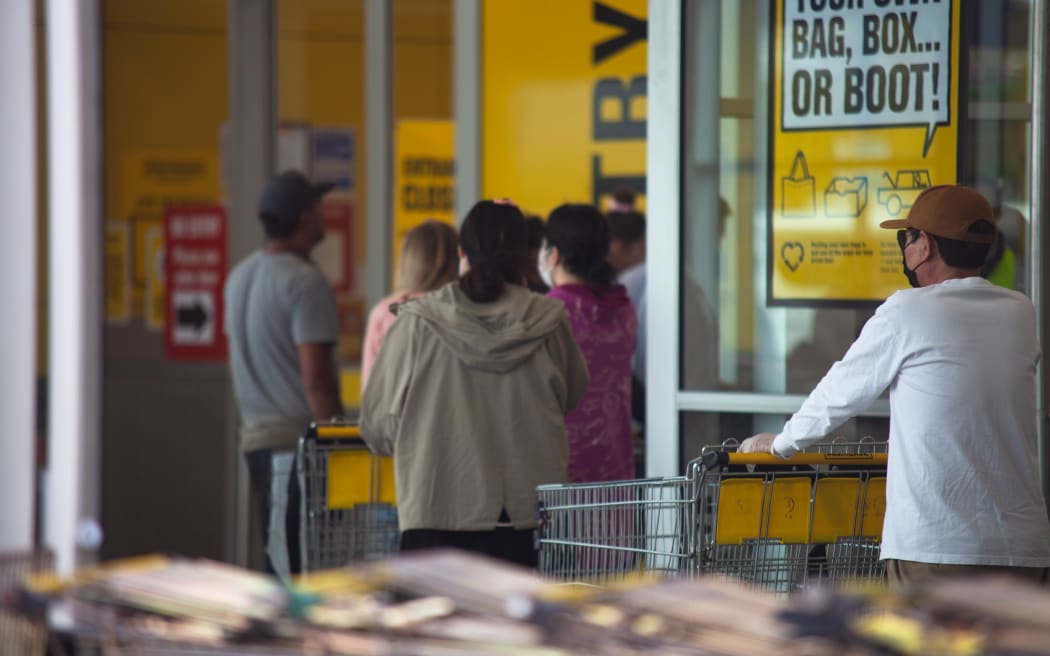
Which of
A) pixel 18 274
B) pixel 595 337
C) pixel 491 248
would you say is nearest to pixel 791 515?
pixel 491 248

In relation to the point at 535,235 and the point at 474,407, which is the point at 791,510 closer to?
the point at 474,407

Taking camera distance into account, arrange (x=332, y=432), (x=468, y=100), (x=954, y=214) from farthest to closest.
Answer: (x=468, y=100), (x=332, y=432), (x=954, y=214)

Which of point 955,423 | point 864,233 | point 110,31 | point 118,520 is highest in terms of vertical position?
point 110,31

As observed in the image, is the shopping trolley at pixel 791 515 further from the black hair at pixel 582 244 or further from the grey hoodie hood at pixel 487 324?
the black hair at pixel 582 244

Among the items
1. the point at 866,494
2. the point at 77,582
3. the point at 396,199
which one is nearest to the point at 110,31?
the point at 396,199

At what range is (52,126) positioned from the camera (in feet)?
9.07

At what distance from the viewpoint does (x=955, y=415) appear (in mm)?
3633

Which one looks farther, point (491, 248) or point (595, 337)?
point (595, 337)

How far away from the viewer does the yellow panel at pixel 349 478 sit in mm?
5160

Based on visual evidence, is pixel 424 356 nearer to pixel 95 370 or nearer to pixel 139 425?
pixel 95 370

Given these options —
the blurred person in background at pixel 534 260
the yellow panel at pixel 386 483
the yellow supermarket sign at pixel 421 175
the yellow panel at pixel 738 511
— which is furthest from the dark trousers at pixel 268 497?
the yellow supermarket sign at pixel 421 175

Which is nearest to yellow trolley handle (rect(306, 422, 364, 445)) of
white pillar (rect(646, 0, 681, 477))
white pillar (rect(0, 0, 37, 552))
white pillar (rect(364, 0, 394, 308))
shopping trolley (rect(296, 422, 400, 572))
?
shopping trolley (rect(296, 422, 400, 572))

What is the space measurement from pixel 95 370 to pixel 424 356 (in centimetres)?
176

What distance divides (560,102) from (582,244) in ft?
8.90
